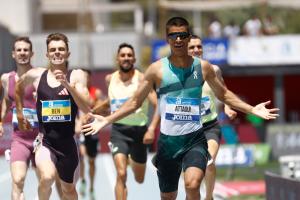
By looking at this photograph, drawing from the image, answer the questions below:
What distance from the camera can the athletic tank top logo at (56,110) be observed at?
1193cm

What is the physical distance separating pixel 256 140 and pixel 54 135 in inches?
921

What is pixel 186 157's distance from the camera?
1110 centimetres

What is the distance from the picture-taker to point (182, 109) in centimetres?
1101

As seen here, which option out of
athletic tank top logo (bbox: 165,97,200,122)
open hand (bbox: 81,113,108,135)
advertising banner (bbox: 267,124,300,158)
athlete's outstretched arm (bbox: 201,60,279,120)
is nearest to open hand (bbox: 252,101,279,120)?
athlete's outstretched arm (bbox: 201,60,279,120)

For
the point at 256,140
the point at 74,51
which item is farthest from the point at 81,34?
the point at 256,140

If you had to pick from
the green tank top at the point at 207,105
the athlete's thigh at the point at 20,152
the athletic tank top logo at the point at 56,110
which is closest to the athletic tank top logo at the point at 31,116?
the athlete's thigh at the point at 20,152

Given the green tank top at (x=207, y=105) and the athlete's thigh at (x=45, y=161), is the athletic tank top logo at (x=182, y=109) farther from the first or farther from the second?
the green tank top at (x=207, y=105)

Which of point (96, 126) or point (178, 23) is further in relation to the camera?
point (178, 23)

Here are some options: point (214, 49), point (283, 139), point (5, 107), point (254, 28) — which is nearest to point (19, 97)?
point (5, 107)

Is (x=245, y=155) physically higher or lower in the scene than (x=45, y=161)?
lower

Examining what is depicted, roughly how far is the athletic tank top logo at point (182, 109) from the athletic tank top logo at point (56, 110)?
143 centimetres

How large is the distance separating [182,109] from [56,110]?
1.69 meters

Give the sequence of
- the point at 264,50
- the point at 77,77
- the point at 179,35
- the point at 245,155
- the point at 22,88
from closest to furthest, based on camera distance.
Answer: the point at 179,35 < the point at 77,77 < the point at 22,88 < the point at 245,155 < the point at 264,50

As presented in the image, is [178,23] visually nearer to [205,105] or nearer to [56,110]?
[56,110]
